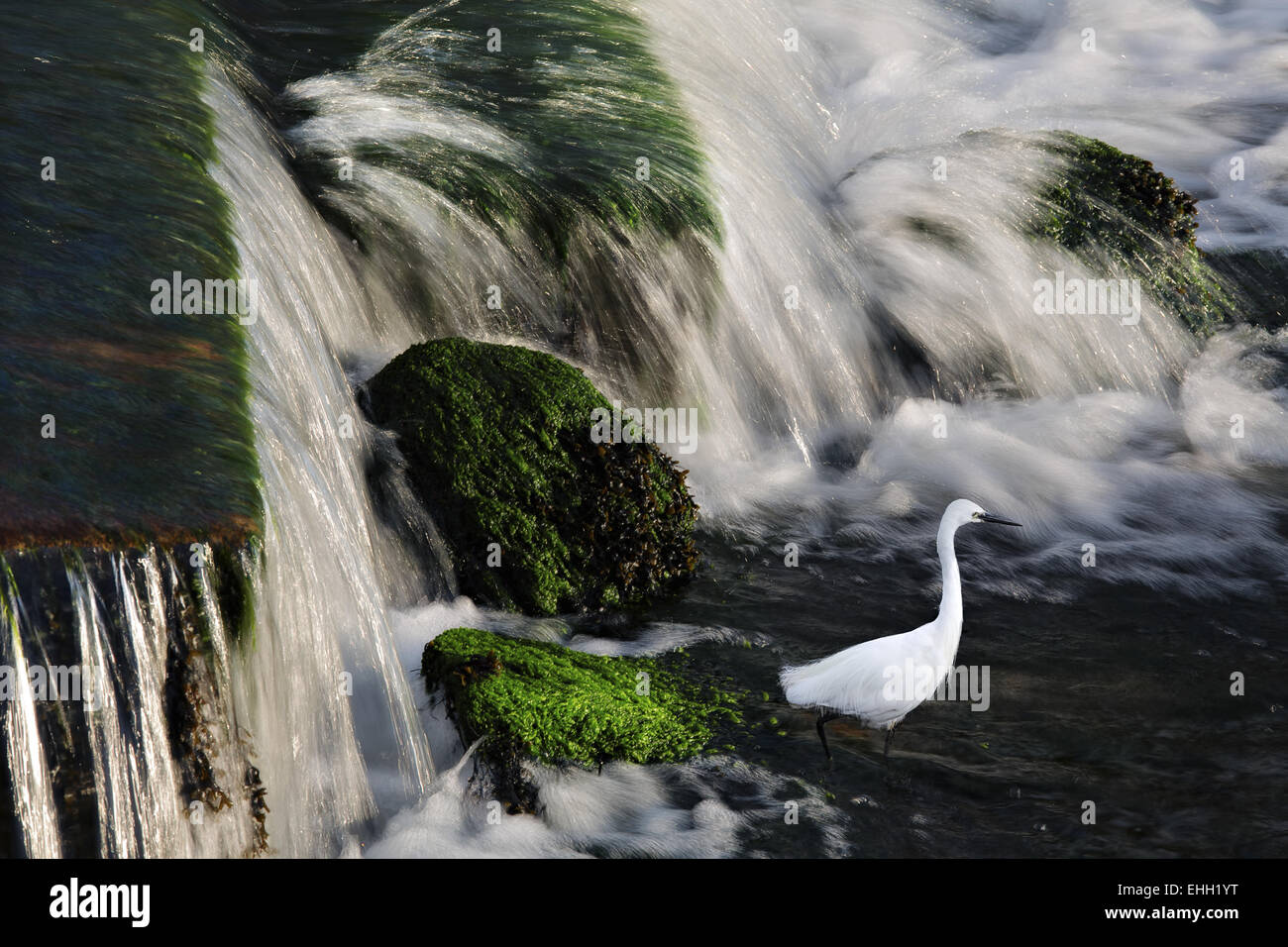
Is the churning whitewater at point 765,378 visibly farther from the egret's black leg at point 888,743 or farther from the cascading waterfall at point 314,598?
the egret's black leg at point 888,743

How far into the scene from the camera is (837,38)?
15227mm

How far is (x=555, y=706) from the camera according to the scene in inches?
252

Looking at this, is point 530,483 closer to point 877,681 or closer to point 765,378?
point 877,681

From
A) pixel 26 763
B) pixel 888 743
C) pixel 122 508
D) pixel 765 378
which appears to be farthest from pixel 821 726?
pixel 765 378

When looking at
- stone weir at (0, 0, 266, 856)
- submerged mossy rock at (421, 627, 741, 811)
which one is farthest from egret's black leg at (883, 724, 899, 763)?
stone weir at (0, 0, 266, 856)

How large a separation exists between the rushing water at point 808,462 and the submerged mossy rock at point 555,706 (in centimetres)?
14

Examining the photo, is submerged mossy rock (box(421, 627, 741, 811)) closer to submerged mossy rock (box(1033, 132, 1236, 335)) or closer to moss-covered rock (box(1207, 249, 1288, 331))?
submerged mossy rock (box(1033, 132, 1236, 335))

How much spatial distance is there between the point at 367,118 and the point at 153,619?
599 cm

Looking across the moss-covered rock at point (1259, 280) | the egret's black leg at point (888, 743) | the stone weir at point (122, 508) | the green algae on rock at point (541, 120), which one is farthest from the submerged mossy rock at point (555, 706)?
the moss-covered rock at point (1259, 280)

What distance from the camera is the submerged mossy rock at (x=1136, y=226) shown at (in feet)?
38.6

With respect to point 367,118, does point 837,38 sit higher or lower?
higher
